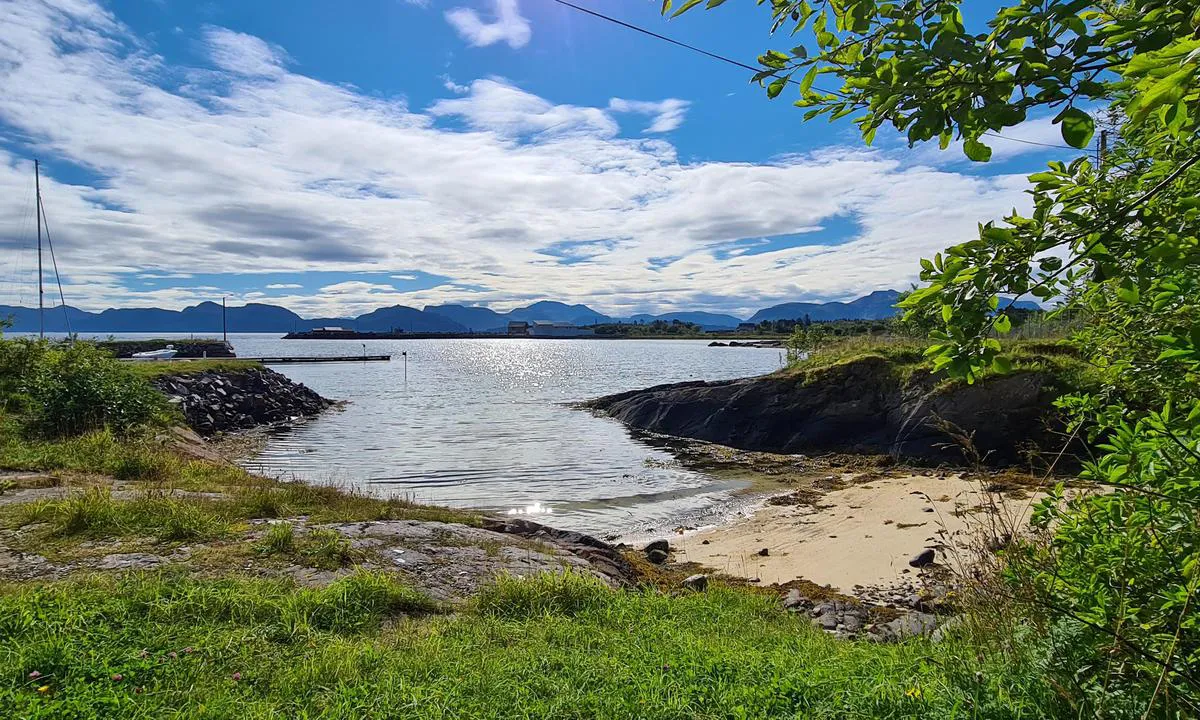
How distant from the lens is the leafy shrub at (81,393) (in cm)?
1355

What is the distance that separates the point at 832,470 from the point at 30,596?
1941 centimetres

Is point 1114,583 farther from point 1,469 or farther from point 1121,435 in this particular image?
point 1,469

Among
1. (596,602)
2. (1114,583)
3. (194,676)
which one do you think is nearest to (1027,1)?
(1114,583)

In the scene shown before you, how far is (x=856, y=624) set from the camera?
691 centimetres

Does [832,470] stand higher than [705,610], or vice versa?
[705,610]

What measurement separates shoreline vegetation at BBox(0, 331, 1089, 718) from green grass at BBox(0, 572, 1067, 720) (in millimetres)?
17

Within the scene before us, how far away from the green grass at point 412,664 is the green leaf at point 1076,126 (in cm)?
284

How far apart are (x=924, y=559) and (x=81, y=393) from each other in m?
18.0

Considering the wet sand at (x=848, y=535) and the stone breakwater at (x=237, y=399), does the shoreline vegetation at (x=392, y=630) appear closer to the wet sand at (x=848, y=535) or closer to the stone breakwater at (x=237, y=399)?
the wet sand at (x=848, y=535)

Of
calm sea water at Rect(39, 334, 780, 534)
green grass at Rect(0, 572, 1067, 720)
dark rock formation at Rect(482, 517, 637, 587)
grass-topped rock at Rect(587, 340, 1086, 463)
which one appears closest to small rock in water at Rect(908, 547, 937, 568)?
dark rock formation at Rect(482, 517, 637, 587)

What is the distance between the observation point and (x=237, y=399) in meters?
31.4

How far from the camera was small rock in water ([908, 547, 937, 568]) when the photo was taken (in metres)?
9.94

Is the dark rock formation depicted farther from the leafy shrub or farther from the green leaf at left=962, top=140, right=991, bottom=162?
the leafy shrub

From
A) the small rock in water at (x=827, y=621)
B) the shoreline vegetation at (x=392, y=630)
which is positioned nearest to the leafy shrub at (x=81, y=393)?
the shoreline vegetation at (x=392, y=630)
